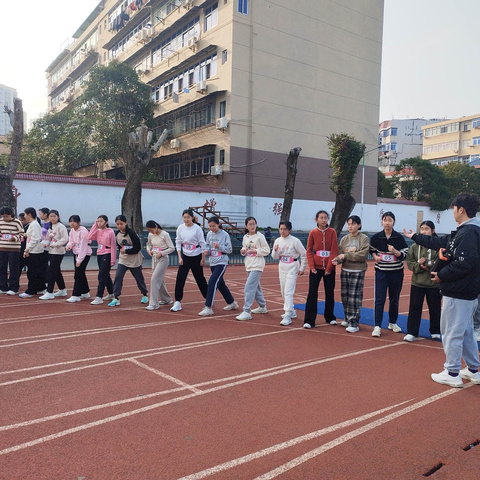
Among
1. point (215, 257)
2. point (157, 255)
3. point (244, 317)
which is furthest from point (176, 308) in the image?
point (244, 317)

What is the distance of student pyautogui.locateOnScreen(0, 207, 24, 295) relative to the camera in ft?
30.1

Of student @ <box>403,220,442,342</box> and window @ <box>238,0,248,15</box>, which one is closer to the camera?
student @ <box>403,220,442,342</box>

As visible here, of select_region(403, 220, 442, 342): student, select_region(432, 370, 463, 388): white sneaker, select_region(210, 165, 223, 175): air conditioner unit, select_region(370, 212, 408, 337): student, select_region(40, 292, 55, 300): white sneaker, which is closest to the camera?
select_region(432, 370, 463, 388): white sneaker

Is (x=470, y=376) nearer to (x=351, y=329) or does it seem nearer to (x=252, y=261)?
(x=351, y=329)

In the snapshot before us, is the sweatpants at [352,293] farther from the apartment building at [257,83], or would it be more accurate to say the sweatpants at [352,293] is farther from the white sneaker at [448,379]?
the apartment building at [257,83]

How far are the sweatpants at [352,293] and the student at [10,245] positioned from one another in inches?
259

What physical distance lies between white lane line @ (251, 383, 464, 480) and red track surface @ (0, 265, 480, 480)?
0.01 metres

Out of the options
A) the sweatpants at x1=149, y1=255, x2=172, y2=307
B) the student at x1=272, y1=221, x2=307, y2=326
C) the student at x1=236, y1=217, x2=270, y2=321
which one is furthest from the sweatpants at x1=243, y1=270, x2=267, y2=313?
the sweatpants at x1=149, y1=255, x2=172, y2=307

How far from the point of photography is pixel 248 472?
2.96m

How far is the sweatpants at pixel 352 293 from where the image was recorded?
22.3 feet

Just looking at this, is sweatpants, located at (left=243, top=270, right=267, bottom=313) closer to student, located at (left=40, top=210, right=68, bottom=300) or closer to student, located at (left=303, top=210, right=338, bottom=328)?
student, located at (left=303, top=210, right=338, bottom=328)

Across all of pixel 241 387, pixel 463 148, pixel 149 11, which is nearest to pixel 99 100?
pixel 149 11

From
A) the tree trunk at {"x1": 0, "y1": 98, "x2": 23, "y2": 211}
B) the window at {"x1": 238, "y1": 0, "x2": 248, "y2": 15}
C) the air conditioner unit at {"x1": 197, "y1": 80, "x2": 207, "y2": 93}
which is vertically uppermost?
the window at {"x1": 238, "y1": 0, "x2": 248, "y2": 15}

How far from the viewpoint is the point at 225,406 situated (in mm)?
3998
